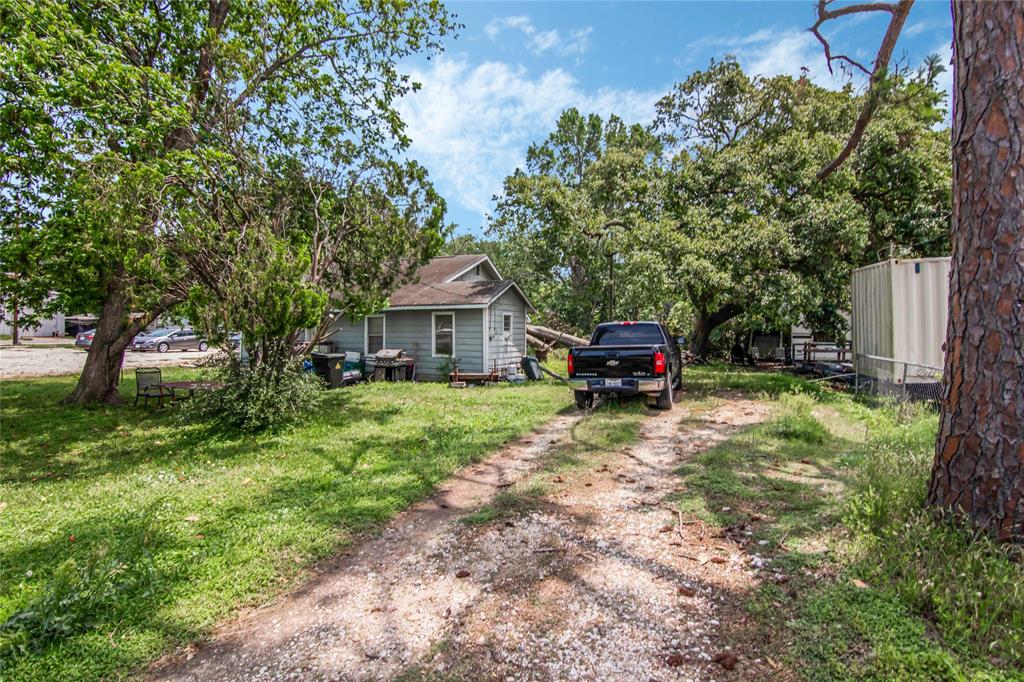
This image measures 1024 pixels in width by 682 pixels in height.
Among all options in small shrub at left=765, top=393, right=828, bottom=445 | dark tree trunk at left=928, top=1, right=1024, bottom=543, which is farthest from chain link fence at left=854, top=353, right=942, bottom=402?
dark tree trunk at left=928, top=1, right=1024, bottom=543

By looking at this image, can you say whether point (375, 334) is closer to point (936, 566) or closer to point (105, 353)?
point (105, 353)

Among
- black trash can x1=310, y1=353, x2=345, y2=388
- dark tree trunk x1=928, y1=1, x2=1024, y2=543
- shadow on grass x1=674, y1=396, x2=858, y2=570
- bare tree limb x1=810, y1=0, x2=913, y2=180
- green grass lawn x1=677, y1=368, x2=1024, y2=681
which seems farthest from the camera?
black trash can x1=310, y1=353, x2=345, y2=388

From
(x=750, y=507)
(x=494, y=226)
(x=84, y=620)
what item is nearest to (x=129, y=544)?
(x=84, y=620)

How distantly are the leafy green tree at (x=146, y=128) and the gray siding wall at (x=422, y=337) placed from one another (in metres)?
5.81

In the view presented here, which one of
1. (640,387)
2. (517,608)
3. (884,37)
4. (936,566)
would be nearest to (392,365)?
(640,387)

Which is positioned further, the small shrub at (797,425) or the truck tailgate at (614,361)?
the truck tailgate at (614,361)

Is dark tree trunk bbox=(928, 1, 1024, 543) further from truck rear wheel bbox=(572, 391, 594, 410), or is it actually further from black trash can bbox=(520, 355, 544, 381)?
black trash can bbox=(520, 355, 544, 381)

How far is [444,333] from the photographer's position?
17000mm

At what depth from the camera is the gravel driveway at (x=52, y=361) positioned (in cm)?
2016

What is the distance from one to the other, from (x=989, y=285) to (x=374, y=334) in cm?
1683

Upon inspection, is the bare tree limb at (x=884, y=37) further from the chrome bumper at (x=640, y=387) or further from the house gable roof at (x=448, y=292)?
the house gable roof at (x=448, y=292)

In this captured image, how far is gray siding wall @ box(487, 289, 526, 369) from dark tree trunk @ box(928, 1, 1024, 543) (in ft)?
43.6

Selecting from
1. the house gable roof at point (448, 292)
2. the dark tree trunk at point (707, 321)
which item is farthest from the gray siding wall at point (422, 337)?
the dark tree trunk at point (707, 321)

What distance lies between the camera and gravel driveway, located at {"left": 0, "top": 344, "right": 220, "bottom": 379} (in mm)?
20156
